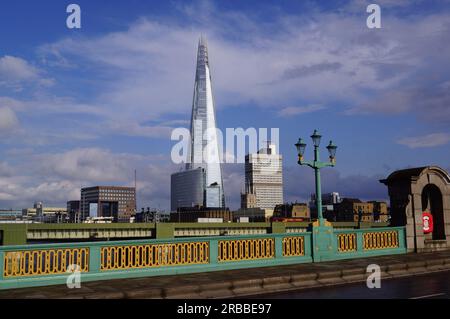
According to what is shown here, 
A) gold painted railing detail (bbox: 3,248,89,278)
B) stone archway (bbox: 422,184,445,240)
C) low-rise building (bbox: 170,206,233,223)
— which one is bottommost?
low-rise building (bbox: 170,206,233,223)

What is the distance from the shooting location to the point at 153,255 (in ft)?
47.2

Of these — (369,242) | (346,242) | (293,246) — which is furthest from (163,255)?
(369,242)

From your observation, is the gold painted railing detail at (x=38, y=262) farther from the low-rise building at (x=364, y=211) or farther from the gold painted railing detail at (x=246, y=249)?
the low-rise building at (x=364, y=211)

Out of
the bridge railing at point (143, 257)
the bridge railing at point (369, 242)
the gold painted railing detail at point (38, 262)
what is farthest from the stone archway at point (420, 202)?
the gold painted railing detail at point (38, 262)

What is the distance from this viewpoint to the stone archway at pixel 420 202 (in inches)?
830

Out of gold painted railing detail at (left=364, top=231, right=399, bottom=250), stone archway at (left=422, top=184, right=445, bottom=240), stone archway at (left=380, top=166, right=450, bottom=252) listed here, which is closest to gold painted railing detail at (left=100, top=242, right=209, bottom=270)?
gold painted railing detail at (left=364, top=231, right=399, bottom=250)

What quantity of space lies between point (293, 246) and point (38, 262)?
910cm

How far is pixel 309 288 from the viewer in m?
13.1

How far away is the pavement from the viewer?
436 inches

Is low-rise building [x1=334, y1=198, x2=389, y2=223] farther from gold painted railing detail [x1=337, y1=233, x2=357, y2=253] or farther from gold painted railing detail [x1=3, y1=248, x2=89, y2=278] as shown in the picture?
gold painted railing detail [x1=3, y1=248, x2=89, y2=278]

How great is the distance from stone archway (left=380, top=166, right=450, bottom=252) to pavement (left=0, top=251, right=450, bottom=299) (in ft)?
13.2
